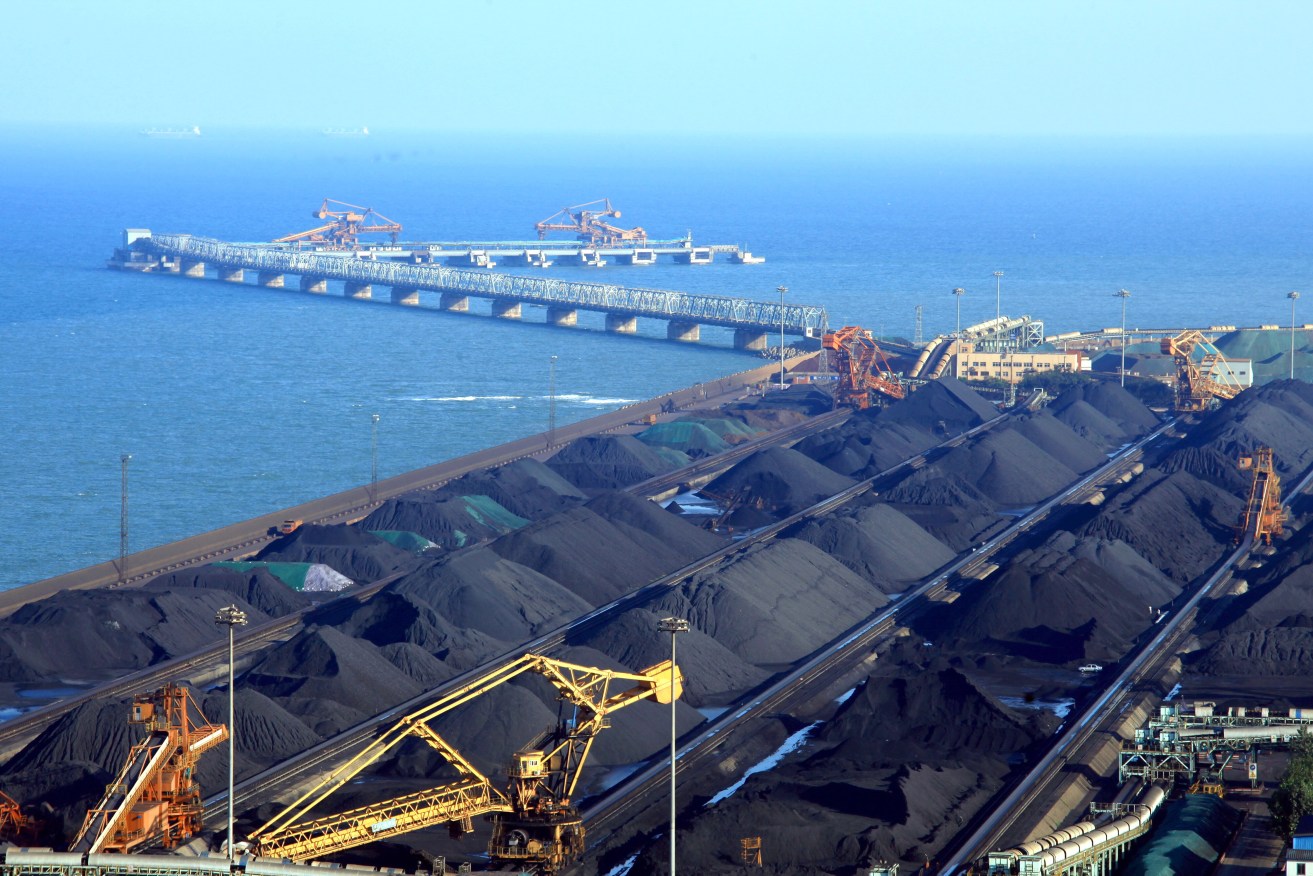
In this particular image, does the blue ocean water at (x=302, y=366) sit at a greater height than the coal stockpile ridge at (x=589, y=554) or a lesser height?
lesser

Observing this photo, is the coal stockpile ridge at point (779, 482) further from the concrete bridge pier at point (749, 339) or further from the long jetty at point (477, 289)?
the concrete bridge pier at point (749, 339)

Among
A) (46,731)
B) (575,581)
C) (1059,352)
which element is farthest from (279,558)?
(1059,352)

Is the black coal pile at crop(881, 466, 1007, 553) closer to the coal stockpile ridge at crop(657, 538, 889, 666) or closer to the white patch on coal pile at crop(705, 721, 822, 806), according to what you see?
the coal stockpile ridge at crop(657, 538, 889, 666)

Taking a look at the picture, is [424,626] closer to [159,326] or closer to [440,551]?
[440,551]

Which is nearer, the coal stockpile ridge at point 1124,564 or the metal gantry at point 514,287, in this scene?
the coal stockpile ridge at point 1124,564

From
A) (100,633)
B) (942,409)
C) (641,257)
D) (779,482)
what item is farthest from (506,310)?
(100,633)

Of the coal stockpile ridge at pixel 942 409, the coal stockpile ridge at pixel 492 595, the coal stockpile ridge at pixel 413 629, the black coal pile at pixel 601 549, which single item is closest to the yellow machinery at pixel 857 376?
the coal stockpile ridge at pixel 942 409
